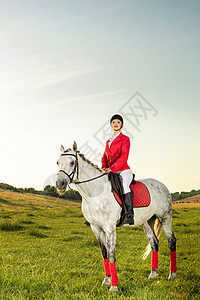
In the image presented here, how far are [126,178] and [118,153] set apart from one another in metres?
0.58

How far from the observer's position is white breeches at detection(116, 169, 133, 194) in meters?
5.68

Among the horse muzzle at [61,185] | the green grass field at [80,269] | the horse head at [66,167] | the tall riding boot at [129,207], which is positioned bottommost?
the green grass field at [80,269]

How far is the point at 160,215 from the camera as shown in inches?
269

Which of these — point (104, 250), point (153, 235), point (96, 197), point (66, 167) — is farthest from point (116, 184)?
point (153, 235)

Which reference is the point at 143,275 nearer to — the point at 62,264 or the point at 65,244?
the point at 62,264

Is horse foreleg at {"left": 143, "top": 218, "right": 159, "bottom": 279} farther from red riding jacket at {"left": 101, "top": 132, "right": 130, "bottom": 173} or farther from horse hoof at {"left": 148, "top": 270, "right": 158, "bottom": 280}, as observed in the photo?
red riding jacket at {"left": 101, "top": 132, "right": 130, "bottom": 173}

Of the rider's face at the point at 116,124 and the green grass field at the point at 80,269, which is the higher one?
the rider's face at the point at 116,124

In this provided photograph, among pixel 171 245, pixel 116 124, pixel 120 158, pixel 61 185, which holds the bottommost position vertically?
pixel 171 245

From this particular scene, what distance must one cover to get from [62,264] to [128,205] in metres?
2.87

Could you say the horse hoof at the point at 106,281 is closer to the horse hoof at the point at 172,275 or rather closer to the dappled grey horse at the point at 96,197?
the dappled grey horse at the point at 96,197

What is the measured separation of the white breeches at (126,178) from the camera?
224 inches

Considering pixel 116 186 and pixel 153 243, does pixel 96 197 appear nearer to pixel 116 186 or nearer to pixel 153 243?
pixel 116 186

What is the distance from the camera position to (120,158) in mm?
5645

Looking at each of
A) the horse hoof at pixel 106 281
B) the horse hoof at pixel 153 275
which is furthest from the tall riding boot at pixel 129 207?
the horse hoof at pixel 153 275
